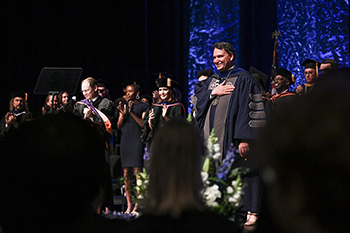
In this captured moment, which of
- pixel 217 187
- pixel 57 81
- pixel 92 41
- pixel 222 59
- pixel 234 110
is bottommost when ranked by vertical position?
pixel 217 187

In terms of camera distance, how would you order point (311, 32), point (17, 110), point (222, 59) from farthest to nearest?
point (311, 32) → point (17, 110) → point (222, 59)

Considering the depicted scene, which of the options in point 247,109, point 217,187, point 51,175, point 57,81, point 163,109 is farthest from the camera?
point 163,109

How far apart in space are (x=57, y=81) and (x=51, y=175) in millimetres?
5404

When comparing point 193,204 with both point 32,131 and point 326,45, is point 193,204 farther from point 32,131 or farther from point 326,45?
point 326,45

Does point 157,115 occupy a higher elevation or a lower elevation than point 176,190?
lower

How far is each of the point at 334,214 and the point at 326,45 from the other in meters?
8.31

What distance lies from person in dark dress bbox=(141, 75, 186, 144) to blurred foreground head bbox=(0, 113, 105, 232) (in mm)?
5168

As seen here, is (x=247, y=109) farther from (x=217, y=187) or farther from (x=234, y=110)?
(x=217, y=187)

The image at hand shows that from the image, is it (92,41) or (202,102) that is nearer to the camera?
(202,102)

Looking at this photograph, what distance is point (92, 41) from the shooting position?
969cm

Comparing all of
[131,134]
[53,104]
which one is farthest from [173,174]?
[131,134]

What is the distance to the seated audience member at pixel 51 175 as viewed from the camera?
99cm

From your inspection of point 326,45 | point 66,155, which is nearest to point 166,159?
point 66,155

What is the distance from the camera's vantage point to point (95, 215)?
1.14 m
